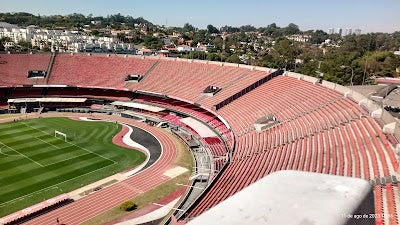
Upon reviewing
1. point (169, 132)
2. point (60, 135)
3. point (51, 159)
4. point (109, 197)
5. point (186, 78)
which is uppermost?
point (186, 78)

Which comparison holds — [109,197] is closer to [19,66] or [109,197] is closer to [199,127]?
[199,127]

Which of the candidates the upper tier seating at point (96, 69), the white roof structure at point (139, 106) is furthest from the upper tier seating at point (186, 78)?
the upper tier seating at point (96, 69)

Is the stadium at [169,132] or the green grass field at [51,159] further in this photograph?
the green grass field at [51,159]

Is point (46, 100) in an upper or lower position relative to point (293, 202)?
lower

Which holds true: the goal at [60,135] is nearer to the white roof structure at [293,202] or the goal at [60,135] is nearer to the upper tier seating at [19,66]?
the upper tier seating at [19,66]

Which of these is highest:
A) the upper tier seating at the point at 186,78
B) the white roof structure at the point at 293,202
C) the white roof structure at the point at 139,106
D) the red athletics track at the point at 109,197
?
the white roof structure at the point at 293,202

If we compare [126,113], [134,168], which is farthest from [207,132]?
[126,113]

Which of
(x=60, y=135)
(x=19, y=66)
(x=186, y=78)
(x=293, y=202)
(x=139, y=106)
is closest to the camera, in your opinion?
(x=293, y=202)

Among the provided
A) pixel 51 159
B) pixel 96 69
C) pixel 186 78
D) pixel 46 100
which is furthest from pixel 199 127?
pixel 96 69
